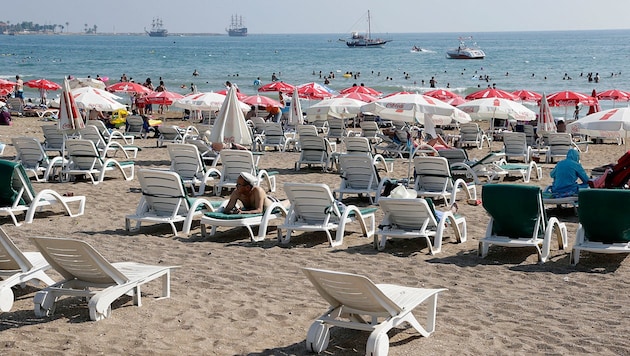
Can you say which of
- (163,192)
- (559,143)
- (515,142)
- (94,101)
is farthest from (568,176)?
(94,101)

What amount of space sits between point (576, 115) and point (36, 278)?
25.7 meters

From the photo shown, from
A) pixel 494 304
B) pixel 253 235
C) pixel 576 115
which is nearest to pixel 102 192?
pixel 253 235

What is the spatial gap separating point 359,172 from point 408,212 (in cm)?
331

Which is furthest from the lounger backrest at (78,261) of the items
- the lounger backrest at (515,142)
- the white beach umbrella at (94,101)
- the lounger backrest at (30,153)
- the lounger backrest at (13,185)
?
the lounger backrest at (515,142)

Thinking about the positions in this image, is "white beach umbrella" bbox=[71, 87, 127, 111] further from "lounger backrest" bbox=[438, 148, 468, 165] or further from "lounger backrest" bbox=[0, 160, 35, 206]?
"lounger backrest" bbox=[0, 160, 35, 206]

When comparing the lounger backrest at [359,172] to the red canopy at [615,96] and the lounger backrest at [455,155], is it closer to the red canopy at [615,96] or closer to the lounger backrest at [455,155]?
the lounger backrest at [455,155]

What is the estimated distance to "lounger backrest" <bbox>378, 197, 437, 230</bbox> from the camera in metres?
9.09

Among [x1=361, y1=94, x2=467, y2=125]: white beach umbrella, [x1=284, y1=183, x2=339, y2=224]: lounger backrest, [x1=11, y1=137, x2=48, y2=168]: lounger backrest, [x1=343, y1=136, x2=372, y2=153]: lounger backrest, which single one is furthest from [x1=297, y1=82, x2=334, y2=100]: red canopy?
[x1=284, y1=183, x2=339, y2=224]: lounger backrest

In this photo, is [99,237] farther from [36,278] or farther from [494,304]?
[494,304]

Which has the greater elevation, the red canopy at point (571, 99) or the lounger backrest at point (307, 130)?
the red canopy at point (571, 99)

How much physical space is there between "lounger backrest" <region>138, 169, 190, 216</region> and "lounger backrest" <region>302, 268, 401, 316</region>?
4574 mm

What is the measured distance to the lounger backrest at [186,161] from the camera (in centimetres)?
1320

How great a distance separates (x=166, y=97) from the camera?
25.4m

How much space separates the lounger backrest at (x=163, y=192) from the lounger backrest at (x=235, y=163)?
108 inches
